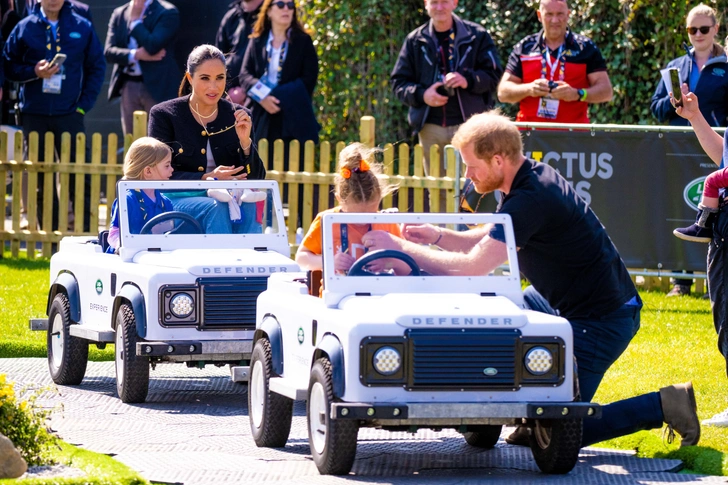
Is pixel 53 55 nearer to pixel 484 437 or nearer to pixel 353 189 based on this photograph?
pixel 353 189

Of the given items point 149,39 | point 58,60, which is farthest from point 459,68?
point 58,60

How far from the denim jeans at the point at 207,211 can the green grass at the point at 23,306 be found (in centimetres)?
188

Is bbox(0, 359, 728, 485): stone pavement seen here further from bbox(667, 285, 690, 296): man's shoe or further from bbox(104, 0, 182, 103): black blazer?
bbox(104, 0, 182, 103): black blazer

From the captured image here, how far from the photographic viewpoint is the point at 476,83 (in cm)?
1332

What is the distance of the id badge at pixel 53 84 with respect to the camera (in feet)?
49.2

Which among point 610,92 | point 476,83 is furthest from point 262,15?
point 610,92

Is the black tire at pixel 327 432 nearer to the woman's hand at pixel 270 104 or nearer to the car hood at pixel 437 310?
the car hood at pixel 437 310

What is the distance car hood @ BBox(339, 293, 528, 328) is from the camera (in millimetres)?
5953

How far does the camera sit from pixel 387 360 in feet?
19.4

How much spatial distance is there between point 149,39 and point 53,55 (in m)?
1.16

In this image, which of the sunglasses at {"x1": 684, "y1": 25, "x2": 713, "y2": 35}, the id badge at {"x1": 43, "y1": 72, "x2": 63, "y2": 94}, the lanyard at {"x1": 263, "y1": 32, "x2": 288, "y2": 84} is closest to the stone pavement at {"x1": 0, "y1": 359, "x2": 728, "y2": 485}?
the sunglasses at {"x1": 684, "y1": 25, "x2": 713, "y2": 35}

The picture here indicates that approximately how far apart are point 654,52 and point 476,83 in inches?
174

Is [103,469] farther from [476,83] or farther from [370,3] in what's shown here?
[370,3]

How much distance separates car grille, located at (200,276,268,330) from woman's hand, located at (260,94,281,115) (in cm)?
666
